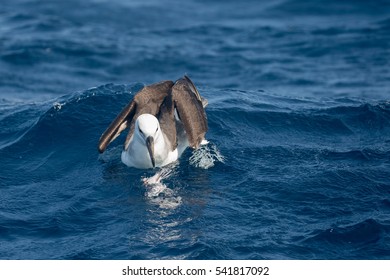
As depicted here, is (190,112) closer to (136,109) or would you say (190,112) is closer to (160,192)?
(136,109)

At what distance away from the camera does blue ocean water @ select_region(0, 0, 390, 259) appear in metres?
11.6

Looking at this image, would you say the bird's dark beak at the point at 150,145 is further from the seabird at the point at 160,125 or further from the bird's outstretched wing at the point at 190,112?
the bird's outstretched wing at the point at 190,112

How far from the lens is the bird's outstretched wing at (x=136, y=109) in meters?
14.4

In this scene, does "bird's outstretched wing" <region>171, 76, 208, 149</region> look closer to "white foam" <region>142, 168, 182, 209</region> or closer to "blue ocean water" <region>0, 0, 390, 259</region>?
"blue ocean water" <region>0, 0, 390, 259</region>

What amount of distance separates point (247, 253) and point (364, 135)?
581cm

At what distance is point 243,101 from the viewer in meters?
18.2

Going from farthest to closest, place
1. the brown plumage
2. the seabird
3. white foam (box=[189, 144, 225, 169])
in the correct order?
the brown plumage, white foam (box=[189, 144, 225, 169]), the seabird

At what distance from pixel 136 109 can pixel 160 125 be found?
1.92ft

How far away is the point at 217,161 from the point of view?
47.0ft

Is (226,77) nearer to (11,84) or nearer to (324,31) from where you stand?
(324,31)

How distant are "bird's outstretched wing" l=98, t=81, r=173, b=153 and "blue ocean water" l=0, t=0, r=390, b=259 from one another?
535 mm

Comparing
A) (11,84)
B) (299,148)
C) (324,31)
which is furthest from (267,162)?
(324,31)

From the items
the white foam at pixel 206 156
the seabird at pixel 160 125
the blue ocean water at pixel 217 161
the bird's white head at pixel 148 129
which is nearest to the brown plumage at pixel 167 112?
the seabird at pixel 160 125

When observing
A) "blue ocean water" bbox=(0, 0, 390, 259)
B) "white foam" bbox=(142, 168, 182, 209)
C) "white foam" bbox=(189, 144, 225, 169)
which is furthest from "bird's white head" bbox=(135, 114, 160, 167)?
"white foam" bbox=(189, 144, 225, 169)
